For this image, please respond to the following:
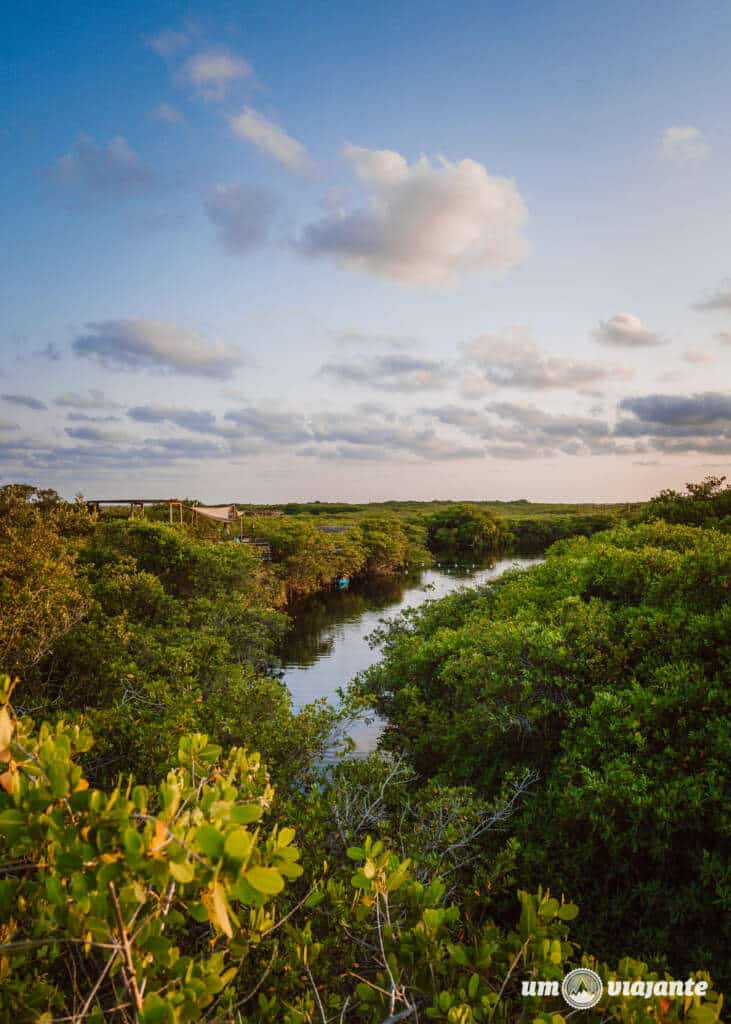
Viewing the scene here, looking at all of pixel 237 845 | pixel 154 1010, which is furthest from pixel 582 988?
pixel 237 845

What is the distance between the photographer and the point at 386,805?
26.7 ft

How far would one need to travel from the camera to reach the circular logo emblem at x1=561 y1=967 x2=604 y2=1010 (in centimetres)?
265

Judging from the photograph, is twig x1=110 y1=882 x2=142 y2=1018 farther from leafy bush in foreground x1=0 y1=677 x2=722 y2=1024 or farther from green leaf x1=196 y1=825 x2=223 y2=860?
green leaf x1=196 y1=825 x2=223 y2=860

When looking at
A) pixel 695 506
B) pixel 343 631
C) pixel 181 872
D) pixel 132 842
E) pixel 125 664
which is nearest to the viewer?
pixel 181 872

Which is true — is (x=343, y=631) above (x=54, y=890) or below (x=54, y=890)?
below

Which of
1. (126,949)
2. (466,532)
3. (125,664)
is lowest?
(466,532)

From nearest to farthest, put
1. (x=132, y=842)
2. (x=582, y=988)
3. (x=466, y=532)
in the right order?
(x=132, y=842), (x=582, y=988), (x=466, y=532)

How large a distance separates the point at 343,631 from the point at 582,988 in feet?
106

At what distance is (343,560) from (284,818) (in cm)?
4472

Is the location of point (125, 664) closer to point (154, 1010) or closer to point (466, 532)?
point (154, 1010)

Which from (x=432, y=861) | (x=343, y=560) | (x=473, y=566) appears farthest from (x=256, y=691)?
(x=473, y=566)

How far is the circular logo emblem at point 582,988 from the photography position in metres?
2.65

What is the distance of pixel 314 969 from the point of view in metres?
3.81

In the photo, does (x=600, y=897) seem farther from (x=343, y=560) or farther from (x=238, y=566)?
(x=343, y=560)
